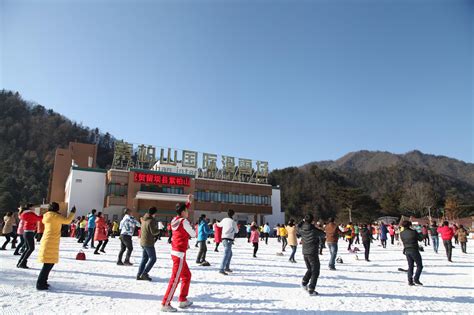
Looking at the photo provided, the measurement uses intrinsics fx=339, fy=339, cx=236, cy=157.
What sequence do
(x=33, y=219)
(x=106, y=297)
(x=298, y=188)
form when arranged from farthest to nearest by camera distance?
(x=298, y=188) → (x=33, y=219) → (x=106, y=297)

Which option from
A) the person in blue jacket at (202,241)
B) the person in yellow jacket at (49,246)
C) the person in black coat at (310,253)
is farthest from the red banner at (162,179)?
the person in black coat at (310,253)

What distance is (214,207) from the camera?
1880 inches

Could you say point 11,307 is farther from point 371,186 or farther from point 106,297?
point 371,186

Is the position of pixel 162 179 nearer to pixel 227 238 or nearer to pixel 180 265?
pixel 227 238

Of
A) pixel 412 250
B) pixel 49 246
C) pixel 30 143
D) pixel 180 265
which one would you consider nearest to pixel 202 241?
pixel 49 246

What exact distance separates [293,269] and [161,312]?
600cm

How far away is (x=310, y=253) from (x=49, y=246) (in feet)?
16.7

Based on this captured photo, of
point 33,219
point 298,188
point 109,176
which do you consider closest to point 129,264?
point 33,219

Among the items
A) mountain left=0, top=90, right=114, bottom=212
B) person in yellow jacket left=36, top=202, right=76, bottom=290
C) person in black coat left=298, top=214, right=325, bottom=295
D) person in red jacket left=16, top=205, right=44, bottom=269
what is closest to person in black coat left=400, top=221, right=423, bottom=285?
person in black coat left=298, top=214, right=325, bottom=295

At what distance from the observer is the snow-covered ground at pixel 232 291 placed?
567cm

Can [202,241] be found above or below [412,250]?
below

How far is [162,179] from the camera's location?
145ft

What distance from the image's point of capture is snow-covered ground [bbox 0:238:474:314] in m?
5.67

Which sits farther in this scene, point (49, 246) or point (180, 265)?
point (49, 246)
